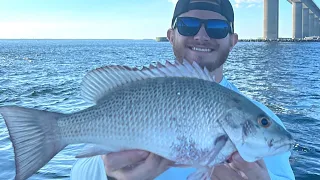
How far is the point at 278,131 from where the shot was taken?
277cm

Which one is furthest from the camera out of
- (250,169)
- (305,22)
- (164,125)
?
(305,22)

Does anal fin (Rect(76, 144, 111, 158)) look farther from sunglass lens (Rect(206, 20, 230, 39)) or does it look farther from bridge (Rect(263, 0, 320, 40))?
bridge (Rect(263, 0, 320, 40))

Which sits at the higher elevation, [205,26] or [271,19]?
[271,19]

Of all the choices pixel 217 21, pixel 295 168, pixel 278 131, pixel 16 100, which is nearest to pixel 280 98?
pixel 295 168

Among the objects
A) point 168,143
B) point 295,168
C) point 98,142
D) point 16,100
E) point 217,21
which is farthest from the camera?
point 16,100

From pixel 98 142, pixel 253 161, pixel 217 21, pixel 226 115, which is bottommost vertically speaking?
pixel 253 161

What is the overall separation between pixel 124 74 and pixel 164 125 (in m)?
0.60

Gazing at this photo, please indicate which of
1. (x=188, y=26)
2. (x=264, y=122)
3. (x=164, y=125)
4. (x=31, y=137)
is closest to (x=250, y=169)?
(x=264, y=122)

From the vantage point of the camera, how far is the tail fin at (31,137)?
2732mm

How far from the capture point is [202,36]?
4191 mm

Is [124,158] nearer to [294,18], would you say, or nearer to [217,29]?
[217,29]

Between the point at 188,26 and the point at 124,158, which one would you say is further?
the point at 188,26

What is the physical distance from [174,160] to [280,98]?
14288 mm

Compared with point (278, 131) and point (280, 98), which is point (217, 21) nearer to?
point (278, 131)
